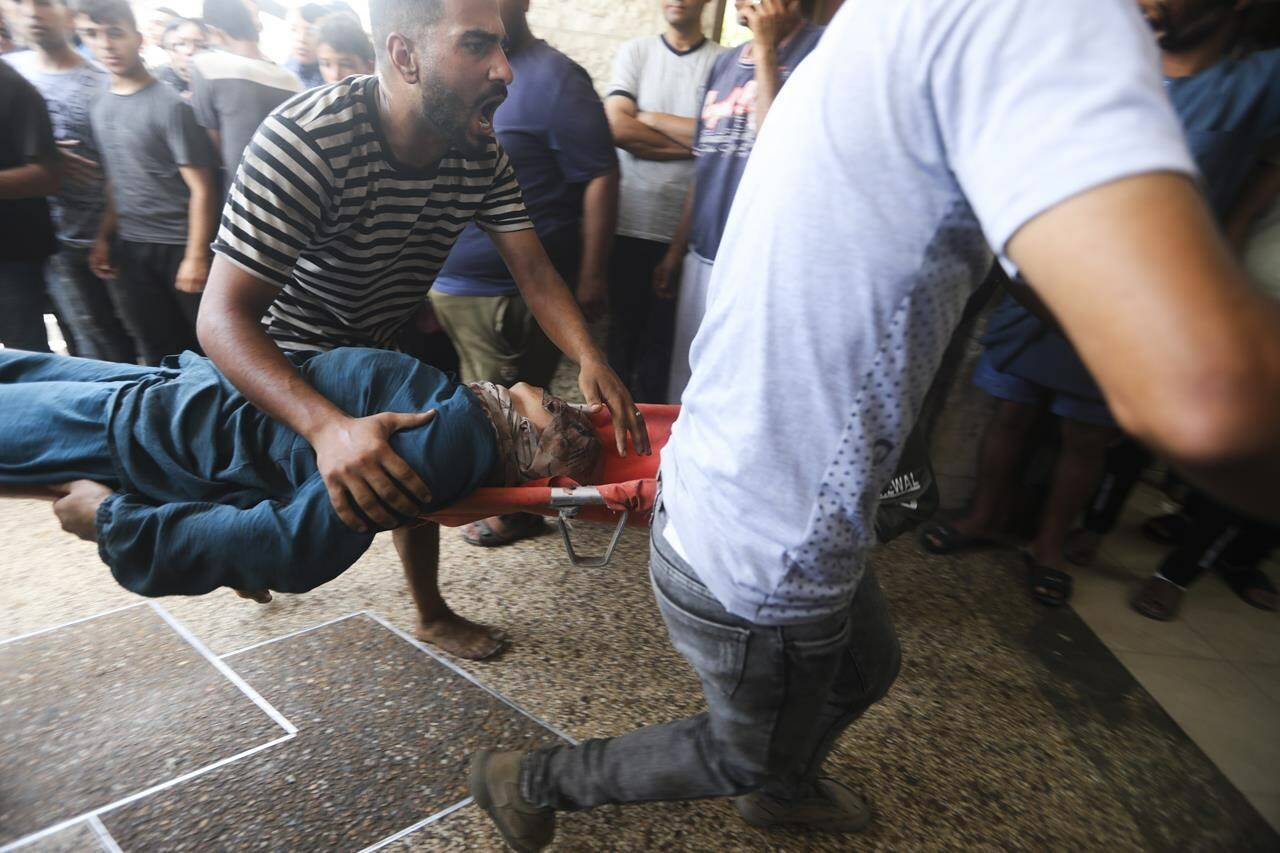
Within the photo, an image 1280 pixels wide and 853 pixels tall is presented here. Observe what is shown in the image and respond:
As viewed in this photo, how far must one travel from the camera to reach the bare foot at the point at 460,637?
217 centimetres

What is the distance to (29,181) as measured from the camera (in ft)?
8.43

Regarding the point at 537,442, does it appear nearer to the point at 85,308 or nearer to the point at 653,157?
the point at 653,157

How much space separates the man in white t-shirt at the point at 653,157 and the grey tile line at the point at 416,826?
6.60 ft

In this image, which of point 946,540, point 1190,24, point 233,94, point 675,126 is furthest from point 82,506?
point 1190,24

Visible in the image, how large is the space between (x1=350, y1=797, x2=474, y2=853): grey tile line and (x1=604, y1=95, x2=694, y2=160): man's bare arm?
2574 millimetres

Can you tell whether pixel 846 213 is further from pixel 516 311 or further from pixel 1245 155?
pixel 1245 155

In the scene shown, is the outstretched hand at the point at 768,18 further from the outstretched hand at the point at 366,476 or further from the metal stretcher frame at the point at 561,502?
the outstretched hand at the point at 366,476

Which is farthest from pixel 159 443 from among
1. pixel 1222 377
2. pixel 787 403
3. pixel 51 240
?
pixel 51 240

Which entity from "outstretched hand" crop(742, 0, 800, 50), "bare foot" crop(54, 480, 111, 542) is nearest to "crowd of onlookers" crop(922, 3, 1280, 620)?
"outstretched hand" crop(742, 0, 800, 50)

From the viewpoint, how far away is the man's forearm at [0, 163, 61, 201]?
251 centimetres

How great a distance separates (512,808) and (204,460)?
96cm

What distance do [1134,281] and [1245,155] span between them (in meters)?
2.54

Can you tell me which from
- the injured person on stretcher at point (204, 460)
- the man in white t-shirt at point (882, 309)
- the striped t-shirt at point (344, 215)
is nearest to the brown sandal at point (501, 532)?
the striped t-shirt at point (344, 215)

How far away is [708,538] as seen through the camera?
101 cm
